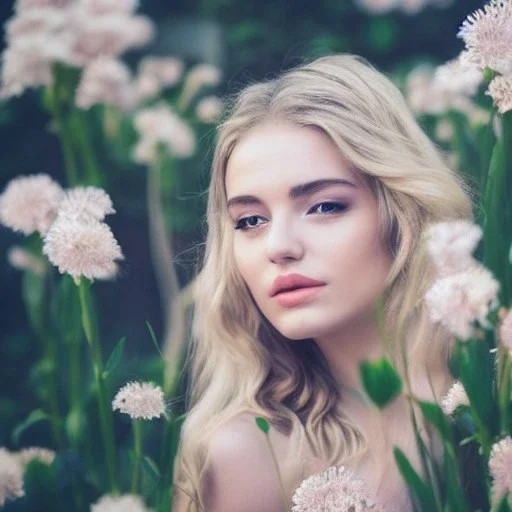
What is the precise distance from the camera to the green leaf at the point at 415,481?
2.43 feet

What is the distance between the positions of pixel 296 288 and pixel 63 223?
0.71 ft

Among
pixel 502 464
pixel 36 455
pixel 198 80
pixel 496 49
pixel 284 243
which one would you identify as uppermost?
pixel 198 80

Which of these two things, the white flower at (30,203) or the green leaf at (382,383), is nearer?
the green leaf at (382,383)

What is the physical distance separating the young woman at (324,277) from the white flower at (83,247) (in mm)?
121

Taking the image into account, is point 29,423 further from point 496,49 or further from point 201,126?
Answer: point 496,49

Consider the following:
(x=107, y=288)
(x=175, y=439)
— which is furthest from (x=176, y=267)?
(x=175, y=439)

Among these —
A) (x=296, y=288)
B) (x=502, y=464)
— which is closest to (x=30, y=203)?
(x=296, y=288)

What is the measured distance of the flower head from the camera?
0.72m

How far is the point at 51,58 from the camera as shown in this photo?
95cm

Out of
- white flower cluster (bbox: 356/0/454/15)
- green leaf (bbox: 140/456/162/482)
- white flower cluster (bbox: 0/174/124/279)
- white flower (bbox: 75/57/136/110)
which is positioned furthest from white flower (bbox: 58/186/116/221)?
white flower cluster (bbox: 356/0/454/15)

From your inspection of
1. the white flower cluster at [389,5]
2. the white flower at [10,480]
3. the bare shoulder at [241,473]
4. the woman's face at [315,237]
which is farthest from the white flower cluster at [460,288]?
the white flower at [10,480]

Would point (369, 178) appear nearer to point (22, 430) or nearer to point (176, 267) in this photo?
point (176, 267)

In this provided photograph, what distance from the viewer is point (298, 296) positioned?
800mm

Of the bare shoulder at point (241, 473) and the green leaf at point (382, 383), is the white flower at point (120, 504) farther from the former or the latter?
the green leaf at point (382, 383)
